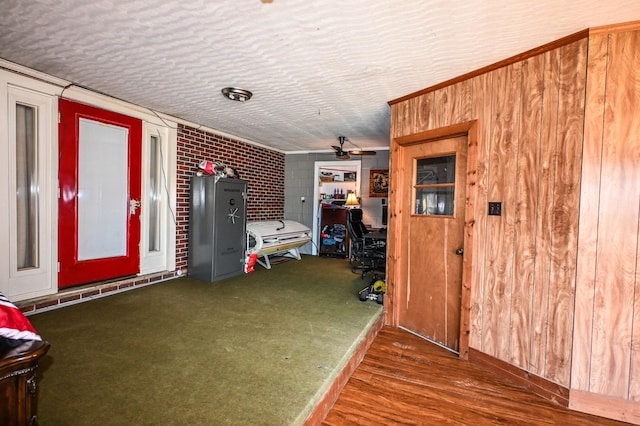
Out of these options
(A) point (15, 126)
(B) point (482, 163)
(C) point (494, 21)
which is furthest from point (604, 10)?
(A) point (15, 126)

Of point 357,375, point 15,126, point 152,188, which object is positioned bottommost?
point 357,375

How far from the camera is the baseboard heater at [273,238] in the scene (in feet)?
16.5

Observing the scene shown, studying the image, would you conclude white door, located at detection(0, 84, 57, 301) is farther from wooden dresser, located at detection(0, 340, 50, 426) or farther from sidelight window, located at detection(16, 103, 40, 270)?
wooden dresser, located at detection(0, 340, 50, 426)

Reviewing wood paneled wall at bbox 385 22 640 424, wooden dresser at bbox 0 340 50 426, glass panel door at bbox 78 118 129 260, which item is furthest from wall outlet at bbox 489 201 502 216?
glass panel door at bbox 78 118 129 260

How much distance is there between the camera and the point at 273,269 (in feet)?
17.1

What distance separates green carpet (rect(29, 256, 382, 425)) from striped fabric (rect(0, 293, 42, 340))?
695 millimetres

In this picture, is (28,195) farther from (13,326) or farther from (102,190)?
(13,326)

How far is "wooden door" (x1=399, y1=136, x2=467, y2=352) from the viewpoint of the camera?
9.16ft

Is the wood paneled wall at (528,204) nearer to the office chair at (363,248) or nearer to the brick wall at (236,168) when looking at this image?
the office chair at (363,248)

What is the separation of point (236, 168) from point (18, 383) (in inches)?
187

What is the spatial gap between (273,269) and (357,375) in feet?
10.1

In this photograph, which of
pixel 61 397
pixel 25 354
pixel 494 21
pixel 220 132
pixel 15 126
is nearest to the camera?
pixel 25 354

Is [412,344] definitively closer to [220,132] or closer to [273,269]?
[273,269]

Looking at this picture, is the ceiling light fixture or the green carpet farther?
the ceiling light fixture
